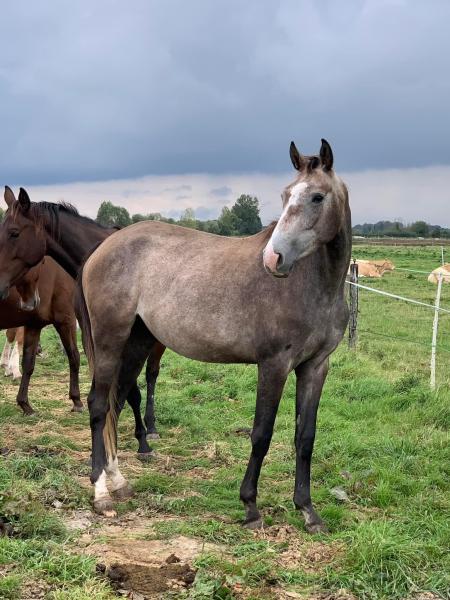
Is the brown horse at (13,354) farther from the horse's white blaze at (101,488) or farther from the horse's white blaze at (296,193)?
the horse's white blaze at (296,193)

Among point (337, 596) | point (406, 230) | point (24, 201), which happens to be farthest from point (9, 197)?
point (406, 230)

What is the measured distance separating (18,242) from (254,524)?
3651 millimetres

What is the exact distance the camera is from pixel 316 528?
411 cm

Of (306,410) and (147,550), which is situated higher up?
(306,410)

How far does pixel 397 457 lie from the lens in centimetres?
541

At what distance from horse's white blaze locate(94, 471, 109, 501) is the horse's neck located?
2.47m

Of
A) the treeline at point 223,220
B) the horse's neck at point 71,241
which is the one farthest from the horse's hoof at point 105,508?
the treeline at point 223,220

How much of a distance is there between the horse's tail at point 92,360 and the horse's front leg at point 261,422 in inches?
50.3

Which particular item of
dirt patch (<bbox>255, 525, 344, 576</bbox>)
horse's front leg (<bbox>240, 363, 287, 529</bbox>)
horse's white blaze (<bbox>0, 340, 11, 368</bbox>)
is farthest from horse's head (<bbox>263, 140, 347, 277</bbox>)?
horse's white blaze (<bbox>0, 340, 11, 368</bbox>)

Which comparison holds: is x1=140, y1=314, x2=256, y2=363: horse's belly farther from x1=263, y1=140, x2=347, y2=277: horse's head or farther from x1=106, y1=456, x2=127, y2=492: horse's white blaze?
x1=106, y1=456, x2=127, y2=492: horse's white blaze

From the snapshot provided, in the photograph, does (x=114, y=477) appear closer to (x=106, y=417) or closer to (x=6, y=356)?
(x=106, y=417)

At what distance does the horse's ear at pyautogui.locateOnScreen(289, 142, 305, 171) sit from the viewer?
3873mm

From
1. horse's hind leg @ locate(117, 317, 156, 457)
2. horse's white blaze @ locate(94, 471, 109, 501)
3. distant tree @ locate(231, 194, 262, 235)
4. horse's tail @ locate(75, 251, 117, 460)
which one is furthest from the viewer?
distant tree @ locate(231, 194, 262, 235)

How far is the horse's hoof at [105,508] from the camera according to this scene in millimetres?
4324
